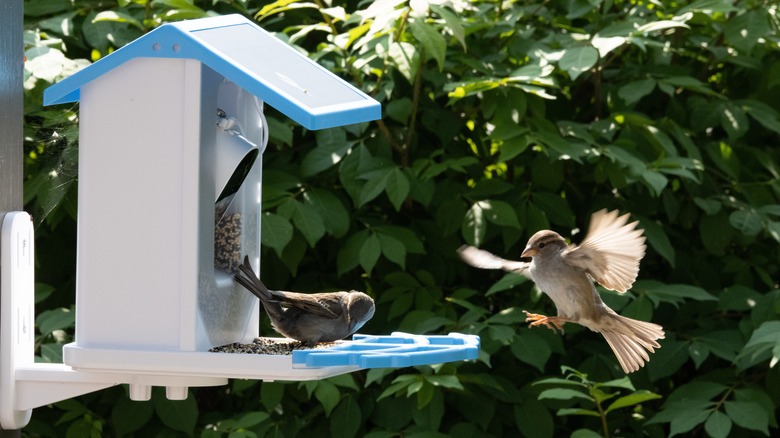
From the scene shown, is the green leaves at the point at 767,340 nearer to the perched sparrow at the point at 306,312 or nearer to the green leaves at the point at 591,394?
the green leaves at the point at 591,394

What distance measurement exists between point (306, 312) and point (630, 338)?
3.93 ft

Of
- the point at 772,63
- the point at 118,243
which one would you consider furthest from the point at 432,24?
the point at 118,243

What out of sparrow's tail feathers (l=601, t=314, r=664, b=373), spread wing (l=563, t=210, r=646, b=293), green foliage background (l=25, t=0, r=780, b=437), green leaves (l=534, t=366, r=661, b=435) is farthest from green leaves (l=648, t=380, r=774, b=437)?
spread wing (l=563, t=210, r=646, b=293)

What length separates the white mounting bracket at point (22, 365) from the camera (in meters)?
2.41

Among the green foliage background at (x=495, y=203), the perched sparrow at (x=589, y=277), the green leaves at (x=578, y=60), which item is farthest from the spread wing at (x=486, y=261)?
the green leaves at (x=578, y=60)

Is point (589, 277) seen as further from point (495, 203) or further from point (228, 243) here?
point (228, 243)

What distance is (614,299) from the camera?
3.75 meters

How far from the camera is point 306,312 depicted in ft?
8.27

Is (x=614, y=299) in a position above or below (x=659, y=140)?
below

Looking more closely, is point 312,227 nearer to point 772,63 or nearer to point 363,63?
point 363,63

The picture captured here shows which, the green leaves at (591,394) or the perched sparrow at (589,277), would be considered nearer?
the perched sparrow at (589,277)

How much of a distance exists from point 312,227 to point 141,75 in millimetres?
1362

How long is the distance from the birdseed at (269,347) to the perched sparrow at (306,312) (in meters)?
0.02

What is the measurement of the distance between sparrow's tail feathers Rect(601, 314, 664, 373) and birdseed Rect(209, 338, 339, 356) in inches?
41.7
